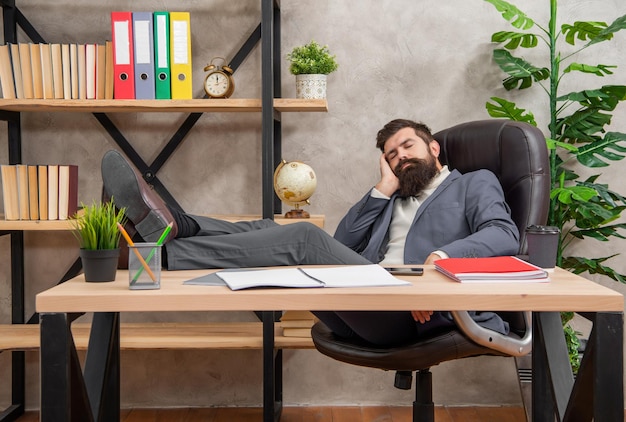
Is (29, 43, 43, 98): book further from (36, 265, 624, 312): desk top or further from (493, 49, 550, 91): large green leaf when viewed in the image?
(493, 49, 550, 91): large green leaf

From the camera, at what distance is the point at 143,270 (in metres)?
1.42

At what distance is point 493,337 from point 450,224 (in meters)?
0.62

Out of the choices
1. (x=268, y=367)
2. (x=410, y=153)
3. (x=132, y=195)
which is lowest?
(x=268, y=367)

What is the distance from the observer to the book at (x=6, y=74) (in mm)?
2748

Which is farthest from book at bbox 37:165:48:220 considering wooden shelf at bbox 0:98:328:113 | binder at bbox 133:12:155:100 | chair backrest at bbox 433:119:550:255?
chair backrest at bbox 433:119:550:255

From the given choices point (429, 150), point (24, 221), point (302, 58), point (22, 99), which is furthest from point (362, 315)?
point (22, 99)

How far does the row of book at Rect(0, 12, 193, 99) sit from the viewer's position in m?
2.73

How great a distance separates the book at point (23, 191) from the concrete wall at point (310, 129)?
0.42 meters

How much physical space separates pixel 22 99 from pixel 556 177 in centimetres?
214

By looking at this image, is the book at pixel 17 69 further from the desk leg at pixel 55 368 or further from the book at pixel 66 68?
the desk leg at pixel 55 368

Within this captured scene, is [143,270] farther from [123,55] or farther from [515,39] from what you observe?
[515,39]

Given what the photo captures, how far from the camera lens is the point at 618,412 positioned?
137 centimetres

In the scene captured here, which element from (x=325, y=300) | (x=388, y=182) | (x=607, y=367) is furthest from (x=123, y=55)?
(x=607, y=367)

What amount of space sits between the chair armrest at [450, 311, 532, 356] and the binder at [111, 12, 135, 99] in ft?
5.27
